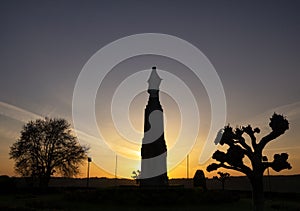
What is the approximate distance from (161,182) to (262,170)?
15891mm

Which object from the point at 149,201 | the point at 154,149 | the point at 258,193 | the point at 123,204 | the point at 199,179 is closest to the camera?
the point at 258,193

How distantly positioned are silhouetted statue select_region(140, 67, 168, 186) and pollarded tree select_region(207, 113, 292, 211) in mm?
14379

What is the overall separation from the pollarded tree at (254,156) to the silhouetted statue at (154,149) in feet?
47.2

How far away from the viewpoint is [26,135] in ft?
149

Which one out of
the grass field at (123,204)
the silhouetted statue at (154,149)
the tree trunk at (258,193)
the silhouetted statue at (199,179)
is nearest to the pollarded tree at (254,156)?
the tree trunk at (258,193)

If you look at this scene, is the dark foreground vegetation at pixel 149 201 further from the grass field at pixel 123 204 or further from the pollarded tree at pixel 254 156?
the pollarded tree at pixel 254 156

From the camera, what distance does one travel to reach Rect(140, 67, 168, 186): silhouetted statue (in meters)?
33.8

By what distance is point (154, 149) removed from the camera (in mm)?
34188

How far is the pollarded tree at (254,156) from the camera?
19.5 meters

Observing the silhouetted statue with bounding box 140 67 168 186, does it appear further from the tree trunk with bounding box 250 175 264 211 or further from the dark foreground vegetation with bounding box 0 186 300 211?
the tree trunk with bounding box 250 175 264 211

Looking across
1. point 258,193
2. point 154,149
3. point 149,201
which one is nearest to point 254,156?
point 258,193

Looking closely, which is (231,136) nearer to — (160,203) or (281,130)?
(281,130)

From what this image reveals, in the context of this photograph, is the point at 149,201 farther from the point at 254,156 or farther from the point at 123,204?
the point at 254,156

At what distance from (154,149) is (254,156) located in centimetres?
1582
